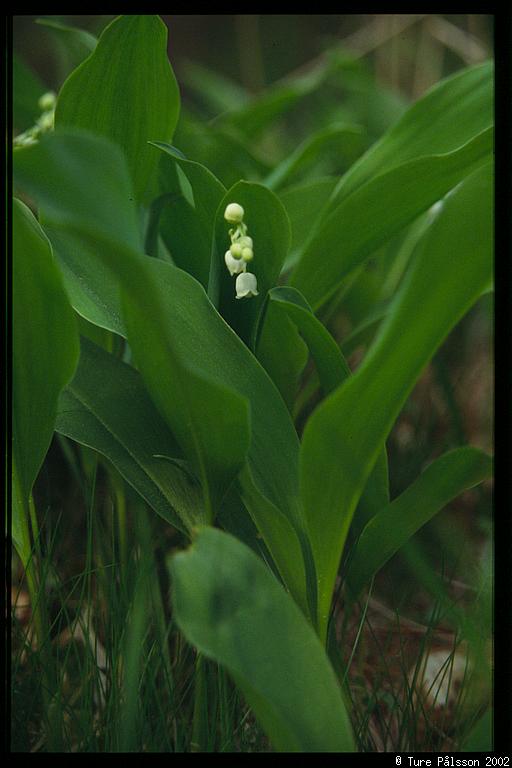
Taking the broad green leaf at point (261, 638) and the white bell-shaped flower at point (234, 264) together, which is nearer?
the broad green leaf at point (261, 638)

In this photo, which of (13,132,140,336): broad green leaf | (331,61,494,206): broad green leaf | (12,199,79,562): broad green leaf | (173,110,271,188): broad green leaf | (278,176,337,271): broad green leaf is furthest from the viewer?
(173,110,271,188): broad green leaf

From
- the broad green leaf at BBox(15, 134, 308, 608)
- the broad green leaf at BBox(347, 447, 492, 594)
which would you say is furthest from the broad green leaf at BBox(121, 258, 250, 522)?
→ the broad green leaf at BBox(347, 447, 492, 594)

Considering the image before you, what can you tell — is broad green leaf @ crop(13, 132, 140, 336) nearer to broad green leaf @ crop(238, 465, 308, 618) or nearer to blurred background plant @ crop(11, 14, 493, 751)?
broad green leaf @ crop(238, 465, 308, 618)

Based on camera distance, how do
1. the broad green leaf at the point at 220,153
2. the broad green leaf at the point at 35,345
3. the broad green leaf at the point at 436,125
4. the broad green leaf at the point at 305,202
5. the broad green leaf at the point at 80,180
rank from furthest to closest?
the broad green leaf at the point at 220,153, the broad green leaf at the point at 305,202, the broad green leaf at the point at 436,125, the broad green leaf at the point at 35,345, the broad green leaf at the point at 80,180

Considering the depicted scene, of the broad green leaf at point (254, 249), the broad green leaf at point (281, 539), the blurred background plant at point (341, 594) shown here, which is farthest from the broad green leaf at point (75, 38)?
the broad green leaf at point (281, 539)

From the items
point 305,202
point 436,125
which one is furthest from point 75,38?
point 436,125

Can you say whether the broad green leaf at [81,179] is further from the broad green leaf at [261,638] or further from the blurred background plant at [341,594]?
the blurred background plant at [341,594]
